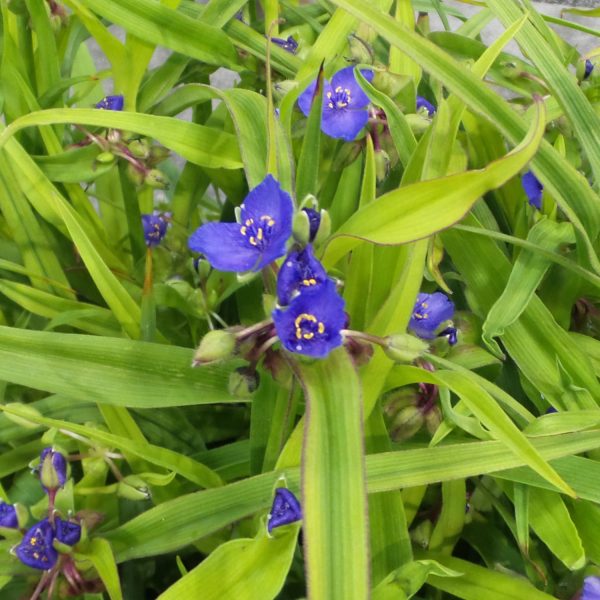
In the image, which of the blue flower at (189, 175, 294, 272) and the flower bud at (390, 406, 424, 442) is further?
the flower bud at (390, 406, 424, 442)

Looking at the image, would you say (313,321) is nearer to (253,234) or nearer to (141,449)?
(253,234)

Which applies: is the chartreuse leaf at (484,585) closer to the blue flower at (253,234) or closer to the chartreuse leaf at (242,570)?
the chartreuse leaf at (242,570)

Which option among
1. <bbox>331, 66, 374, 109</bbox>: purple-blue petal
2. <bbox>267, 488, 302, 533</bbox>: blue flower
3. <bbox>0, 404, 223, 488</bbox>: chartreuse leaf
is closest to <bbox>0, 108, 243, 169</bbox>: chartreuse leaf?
<bbox>331, 66, 374, 109</bbox>: purple-blue petal

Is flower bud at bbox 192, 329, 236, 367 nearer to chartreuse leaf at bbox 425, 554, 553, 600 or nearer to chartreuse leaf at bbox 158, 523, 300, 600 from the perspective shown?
chartreuse leaf at bbox 158, 523, 300, 600

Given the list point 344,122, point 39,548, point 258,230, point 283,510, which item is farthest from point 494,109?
point 39,548

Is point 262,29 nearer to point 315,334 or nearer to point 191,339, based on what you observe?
point 191,339

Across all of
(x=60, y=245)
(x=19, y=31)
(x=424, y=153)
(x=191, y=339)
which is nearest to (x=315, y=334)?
(x=424, y=153)

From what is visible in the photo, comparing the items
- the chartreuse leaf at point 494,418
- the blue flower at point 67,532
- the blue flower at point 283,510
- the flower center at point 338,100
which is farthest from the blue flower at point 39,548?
the flower center at point 338,100
